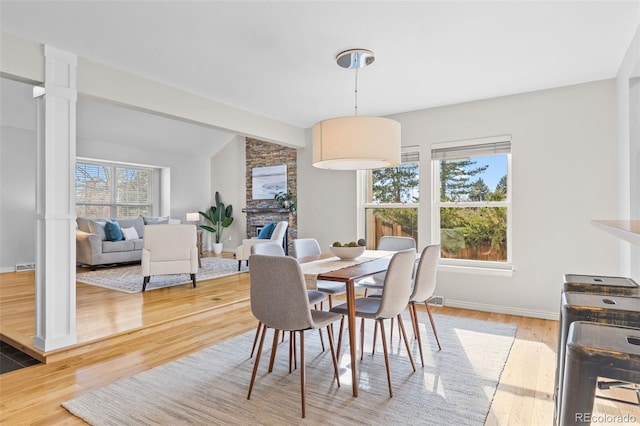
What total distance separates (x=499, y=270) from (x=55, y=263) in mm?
4206

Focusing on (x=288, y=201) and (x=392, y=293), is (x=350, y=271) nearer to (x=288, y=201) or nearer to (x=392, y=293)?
(x=392, y=293)

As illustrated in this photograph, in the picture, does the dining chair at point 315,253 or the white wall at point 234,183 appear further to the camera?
the white wall at point 234,183

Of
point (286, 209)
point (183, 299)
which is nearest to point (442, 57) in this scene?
point (183, 299)

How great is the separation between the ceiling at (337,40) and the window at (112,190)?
5.36m

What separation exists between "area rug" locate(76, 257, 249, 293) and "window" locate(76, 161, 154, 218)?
1.83m

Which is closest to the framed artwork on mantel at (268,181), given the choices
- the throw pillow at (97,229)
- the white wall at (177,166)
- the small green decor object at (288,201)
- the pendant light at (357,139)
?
the small green decor object at (288,201)

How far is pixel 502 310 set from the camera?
13.3ft

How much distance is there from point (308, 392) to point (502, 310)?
2.72m

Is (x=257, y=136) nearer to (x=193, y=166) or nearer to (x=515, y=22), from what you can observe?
(x=515, y=22)

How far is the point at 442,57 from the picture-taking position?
296 centimetres

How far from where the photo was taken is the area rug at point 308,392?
6.60ft

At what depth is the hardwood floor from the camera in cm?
212

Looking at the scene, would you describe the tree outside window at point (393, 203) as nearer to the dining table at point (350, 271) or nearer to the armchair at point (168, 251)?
the dining table at point (350, 271)

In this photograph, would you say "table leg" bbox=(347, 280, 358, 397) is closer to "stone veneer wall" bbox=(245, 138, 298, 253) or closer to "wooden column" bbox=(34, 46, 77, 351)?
"wooden column" bbox=(34, 46, 77, 351)
